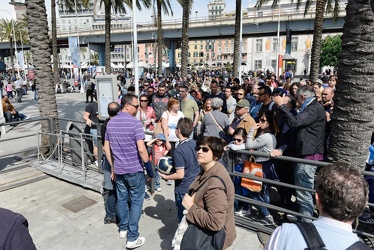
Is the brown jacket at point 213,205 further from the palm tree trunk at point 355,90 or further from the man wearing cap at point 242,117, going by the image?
the man wearing cap at point 242,117

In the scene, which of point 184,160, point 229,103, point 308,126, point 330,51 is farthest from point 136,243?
point 330,51

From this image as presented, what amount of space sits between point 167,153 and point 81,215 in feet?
6.08

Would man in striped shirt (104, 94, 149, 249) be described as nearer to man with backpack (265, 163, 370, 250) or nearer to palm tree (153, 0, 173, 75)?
man with backpack (265, 163, 370, 250)

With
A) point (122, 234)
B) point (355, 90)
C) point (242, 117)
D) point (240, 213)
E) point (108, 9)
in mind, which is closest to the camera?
point (355, 90)

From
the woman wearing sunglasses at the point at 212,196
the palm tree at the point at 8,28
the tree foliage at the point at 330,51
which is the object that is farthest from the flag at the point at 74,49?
the tree foliage at the point at 330,51

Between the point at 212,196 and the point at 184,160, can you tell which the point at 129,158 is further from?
the point at 212,196

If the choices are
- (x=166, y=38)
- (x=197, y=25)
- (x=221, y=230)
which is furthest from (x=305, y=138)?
(x=166, y=38)

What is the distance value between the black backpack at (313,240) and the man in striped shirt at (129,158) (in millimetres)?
2609

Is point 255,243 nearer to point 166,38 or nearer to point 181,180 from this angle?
point 181,180

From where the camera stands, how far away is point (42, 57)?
7496 mm

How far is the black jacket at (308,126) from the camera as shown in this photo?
150 inches

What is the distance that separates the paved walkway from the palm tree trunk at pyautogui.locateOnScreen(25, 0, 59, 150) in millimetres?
1545

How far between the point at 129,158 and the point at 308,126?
252cm

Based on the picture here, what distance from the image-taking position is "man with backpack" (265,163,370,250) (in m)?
1.34
